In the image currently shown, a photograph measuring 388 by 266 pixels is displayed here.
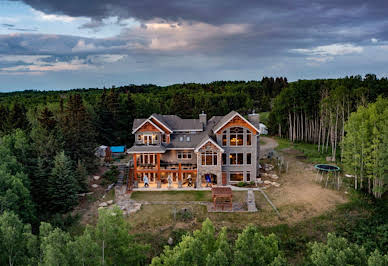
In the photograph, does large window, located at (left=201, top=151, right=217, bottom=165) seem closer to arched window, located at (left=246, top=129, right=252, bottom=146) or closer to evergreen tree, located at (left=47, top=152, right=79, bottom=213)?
arched window, located at (left=246, top=129, right=252, bottom=146)

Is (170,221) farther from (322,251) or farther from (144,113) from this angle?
(144,113)

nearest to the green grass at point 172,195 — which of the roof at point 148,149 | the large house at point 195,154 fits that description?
the large house at point 195,154

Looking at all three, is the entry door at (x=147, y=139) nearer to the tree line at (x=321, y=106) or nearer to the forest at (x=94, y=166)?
the forest at (x=94, y=166)

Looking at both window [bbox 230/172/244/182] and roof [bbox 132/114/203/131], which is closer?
window [bbox 230/172/244/182]

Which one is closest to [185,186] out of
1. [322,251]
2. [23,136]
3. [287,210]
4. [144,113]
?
[287,210]

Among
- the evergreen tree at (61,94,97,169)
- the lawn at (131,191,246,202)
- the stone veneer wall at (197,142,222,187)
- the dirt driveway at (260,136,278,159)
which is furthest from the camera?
the dirt driveway at (260,136,278,159)

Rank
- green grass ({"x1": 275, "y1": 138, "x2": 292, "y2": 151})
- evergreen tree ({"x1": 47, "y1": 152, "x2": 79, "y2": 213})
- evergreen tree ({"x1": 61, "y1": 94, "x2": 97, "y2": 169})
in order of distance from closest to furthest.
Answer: evergreen tree ({"x1": 47, "y1": 152, "x2": 79, "y2": 213}), evergreen tree ({"x1": 61, "y1": 94, "x2": 97, "y2": 169}), green grass ({"x1": 275, "y1": 138, "x2": 292, "y2": 151})

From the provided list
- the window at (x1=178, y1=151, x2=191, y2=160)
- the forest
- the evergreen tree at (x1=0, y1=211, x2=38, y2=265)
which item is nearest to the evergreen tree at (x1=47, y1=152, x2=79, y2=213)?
the forest

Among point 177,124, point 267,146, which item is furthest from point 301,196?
point 267,146

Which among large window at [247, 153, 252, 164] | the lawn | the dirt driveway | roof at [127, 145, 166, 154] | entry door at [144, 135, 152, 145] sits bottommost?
the lawn
